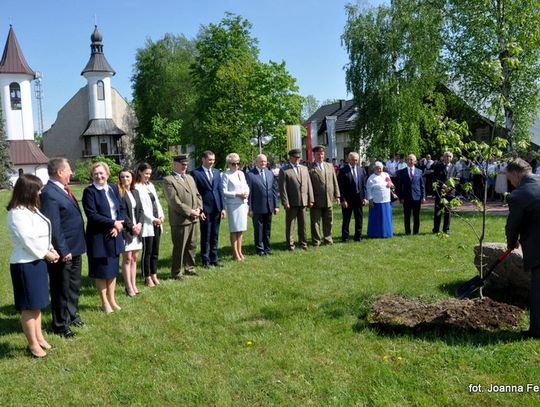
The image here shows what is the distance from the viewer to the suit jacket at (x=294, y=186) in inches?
436

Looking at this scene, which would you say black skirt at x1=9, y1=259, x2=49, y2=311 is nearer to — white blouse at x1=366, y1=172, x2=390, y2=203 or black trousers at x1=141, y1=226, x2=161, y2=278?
black trousers at x1=141, y1=226, x2=161, y2=278

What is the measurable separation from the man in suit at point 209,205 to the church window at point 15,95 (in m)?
55.7

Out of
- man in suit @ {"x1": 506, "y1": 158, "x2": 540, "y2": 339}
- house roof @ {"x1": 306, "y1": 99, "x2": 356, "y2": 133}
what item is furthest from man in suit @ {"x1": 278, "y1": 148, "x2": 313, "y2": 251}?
house roof @ {"x1": 306, "y1": 99, "x2": 356, "y2": 133}

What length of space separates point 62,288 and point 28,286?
83cm

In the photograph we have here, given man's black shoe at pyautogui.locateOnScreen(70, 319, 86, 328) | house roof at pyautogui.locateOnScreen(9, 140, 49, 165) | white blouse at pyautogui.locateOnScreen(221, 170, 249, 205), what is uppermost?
house roof at pyautogui.locateOnScreen(9, 140, 49, 165)

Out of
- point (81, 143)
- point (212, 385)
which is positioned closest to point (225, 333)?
point (212, 385)

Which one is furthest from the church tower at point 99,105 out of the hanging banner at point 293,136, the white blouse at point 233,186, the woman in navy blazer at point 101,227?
the woman in navy blazer at point 101,227

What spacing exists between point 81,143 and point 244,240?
60209mm

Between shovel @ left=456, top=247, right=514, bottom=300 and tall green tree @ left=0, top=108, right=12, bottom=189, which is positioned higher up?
tall green tree @ left=0, top=108, right=12, bottom=189

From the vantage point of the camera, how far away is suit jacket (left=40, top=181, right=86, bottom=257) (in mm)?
5719

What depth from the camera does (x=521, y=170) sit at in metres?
5.42

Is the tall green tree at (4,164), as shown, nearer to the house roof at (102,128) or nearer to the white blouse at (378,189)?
the house roof at (102,128)

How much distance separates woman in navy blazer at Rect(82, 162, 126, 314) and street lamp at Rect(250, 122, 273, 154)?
28.1 metres

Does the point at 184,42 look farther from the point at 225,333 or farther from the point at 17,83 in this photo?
the point at 225,333
